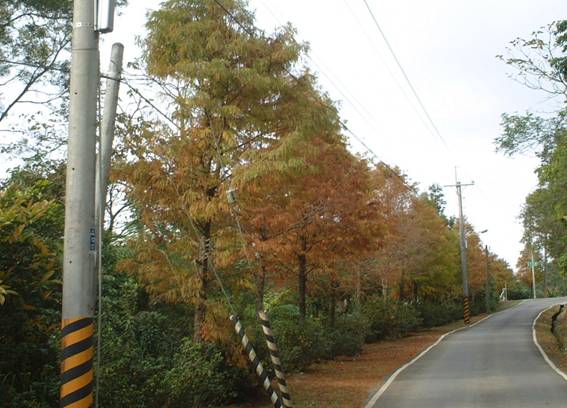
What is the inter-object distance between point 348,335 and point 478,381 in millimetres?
7151

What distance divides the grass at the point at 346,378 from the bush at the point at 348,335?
0.29 meters

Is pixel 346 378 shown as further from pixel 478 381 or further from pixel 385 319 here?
pixel 385 319

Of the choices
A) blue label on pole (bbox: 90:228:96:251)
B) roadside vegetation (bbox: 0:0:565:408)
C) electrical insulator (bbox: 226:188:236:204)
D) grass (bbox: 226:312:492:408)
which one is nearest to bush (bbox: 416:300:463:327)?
grass (bbox: 226:312:492:408)

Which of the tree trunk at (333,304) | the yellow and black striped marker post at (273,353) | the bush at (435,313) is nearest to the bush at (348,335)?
the tree trunk at (333,304)

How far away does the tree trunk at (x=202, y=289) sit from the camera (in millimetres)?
11281

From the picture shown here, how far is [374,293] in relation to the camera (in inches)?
1481

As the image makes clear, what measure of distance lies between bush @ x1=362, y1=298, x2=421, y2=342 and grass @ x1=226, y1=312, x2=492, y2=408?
2.75 meters

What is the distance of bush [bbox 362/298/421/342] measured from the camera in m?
28.9

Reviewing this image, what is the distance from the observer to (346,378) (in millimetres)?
16516

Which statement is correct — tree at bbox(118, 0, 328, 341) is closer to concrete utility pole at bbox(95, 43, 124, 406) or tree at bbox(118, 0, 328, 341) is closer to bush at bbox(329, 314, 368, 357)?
concrete utility pole at bbox(95, 43, 124, 406)

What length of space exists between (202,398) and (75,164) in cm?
499

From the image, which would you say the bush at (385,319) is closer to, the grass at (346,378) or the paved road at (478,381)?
the grass at (346,378)

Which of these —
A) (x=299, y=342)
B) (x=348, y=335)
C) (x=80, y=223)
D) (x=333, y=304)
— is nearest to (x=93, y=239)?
(x=80, y=223)

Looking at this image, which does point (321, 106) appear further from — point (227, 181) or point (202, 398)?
point (202, 398)
